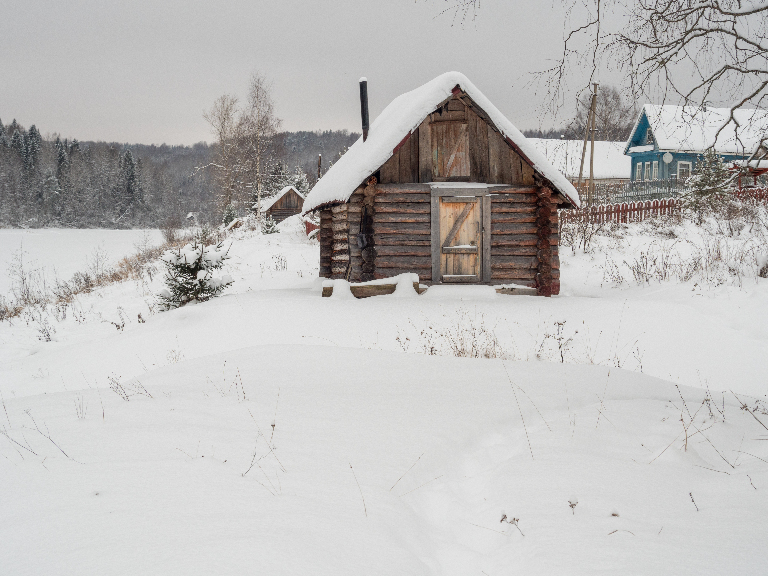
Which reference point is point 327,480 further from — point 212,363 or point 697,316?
point 697,316

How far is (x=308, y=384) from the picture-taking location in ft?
13.9

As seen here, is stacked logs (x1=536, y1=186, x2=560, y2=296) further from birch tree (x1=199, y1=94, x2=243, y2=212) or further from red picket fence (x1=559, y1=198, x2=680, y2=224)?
birch tree (x1=199, y1=94, x2=243, y2=212)

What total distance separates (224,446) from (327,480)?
767 mm

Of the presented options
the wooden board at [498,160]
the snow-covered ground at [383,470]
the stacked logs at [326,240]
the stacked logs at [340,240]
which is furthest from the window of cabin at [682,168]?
the snow-covered ground at [383,470]

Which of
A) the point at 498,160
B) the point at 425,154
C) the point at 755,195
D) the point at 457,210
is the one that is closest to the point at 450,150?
the point at 425,154

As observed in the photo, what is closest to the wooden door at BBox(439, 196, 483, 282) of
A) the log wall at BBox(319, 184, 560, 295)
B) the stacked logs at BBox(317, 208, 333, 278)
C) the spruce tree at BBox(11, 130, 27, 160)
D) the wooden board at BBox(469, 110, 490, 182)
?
the log wall at BBox(319, 184, 560, 295)

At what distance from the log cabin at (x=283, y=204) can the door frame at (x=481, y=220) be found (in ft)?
98.0

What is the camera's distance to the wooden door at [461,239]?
11617 mm

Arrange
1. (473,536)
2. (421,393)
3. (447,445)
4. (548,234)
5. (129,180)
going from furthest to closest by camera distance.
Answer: (129,180)
(548,234)
(421,393)
(447,445)
(473,536)

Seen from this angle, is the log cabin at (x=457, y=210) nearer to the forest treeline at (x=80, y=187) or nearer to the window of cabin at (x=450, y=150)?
the window of cabin at (x=450, y=150)

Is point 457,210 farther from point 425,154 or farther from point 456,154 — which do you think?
point 425,154

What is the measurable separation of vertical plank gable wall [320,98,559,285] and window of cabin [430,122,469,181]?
0.09m

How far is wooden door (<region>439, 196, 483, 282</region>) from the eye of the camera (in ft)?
38.1

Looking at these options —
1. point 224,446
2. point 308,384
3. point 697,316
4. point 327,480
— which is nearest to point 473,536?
point 327,480
